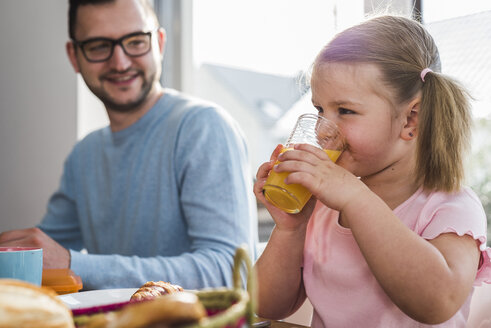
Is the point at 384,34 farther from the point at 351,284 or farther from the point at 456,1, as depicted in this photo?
the point at 456,1

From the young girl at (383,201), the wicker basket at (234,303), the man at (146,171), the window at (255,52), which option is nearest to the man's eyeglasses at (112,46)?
the man at (146,171)

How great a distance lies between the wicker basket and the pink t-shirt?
63 cm

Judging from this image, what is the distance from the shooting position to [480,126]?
1.56 m

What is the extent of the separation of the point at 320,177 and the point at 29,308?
60 centimetres

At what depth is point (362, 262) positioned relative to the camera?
3.59 ft

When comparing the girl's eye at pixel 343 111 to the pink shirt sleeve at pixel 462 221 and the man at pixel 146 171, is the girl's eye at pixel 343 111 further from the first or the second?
the man at pixel 146 171

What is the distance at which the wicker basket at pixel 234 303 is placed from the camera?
1.11 feet

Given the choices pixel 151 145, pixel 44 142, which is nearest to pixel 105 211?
pixel 151 145

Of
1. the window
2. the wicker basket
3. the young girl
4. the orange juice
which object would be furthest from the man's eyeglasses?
the wicker basket

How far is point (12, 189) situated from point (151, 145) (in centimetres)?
112

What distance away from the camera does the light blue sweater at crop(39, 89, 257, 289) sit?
130cm

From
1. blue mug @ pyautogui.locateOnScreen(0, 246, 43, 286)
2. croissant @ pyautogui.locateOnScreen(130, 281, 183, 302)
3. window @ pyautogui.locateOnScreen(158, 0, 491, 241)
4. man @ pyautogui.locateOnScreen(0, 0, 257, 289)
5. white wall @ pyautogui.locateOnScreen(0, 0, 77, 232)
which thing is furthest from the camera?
white wall @ pyautogui.locateOnScreen(0, 0, 77, 232)

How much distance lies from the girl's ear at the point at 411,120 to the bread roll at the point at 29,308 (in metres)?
0.81

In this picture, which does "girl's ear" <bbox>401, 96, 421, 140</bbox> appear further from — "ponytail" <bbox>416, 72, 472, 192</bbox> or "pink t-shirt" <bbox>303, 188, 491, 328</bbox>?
"pink t-shirt" <bbox>303, 188, 491, 328</bbox>
